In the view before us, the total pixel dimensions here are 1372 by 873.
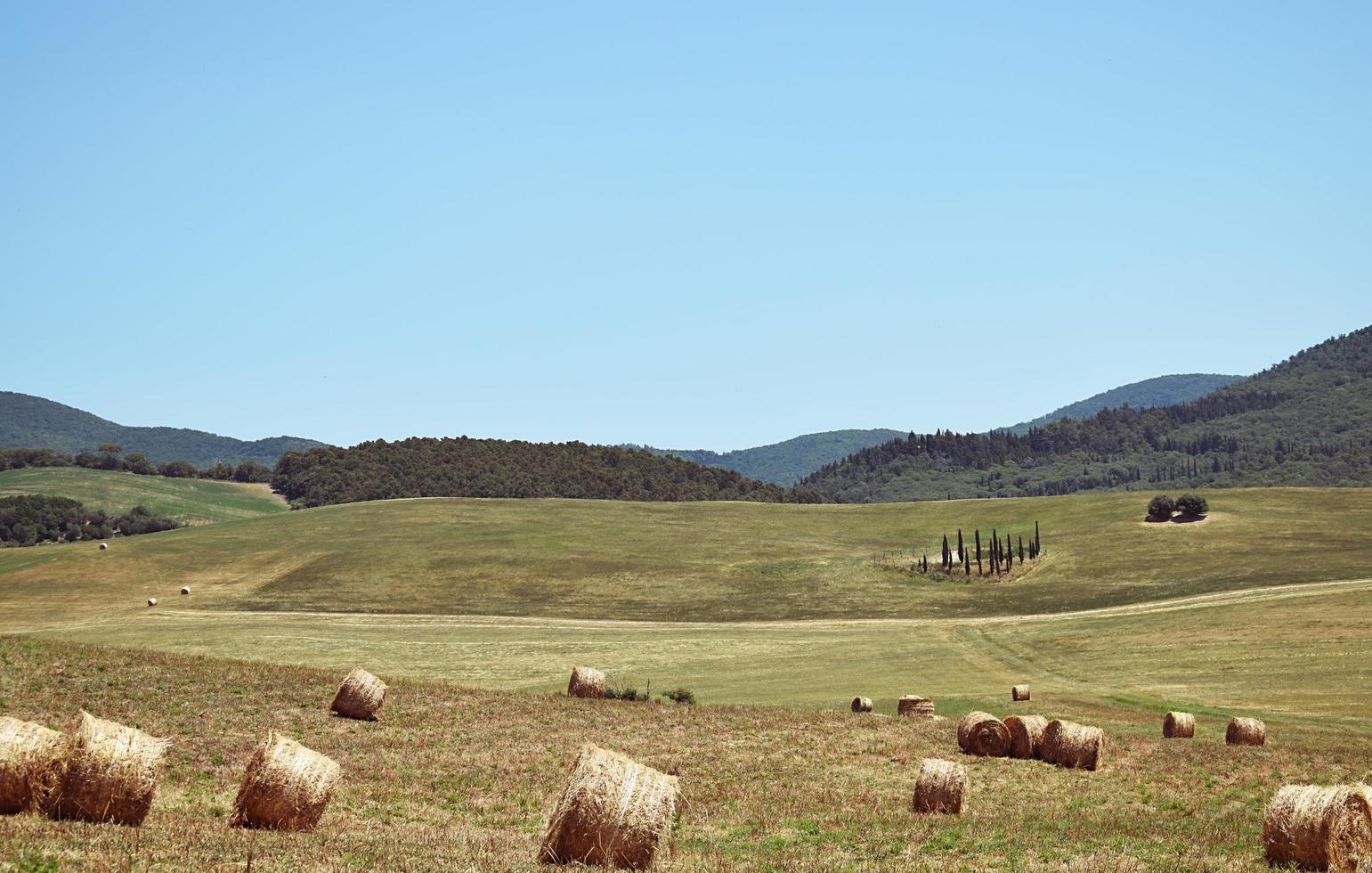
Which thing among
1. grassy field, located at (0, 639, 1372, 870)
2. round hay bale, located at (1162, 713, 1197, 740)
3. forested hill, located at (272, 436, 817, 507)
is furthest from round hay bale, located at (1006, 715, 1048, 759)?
forested hill, located at (272, 436, 817, 507)

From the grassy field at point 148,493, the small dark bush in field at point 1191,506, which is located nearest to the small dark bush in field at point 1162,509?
the small dark bush in field at point 1191,506

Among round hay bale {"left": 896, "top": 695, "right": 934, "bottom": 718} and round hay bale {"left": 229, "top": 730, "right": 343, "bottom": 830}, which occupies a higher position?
round hay bale {"left": 229, "top": 730, "right": 343, "bottom": 830}

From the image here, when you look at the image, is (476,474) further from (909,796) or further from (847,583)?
(909,796)

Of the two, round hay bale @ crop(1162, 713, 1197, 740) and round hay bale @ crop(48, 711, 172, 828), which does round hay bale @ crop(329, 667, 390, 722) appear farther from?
round hay bale @ crop(1162, 713, 1197, 740)

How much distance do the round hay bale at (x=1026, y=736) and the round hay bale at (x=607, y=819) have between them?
15.5 m

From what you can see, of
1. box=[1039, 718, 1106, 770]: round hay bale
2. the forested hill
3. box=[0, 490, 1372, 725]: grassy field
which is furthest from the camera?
the forested hill

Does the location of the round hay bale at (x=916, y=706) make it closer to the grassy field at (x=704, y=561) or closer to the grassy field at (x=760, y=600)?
the grassy field at (x=760, y=600)

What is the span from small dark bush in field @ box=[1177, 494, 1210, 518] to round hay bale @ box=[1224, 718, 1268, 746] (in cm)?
8204

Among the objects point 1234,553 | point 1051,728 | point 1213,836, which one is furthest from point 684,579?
point 1213,836

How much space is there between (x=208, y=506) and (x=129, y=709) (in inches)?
5867

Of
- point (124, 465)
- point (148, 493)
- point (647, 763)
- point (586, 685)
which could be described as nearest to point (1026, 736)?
point (647, 763)

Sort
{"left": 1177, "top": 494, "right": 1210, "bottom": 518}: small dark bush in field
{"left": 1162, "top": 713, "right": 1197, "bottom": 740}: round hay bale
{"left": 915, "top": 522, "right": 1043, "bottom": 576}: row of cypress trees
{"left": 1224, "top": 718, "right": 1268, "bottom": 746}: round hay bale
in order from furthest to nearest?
1. {"left": 1177, "top": 494, "right": 1210, "bottom": 518}: small dark bush in field
2. {"left": 915, "top": 522, "right": 1043, "bottom": 576}: row of cypress trees
3. {"left": 1162, "top": 713, "right": 1197, "bottom": 740}: round hay bale
4. {"left": 1224, "top": 718, "right": 1268, "bottom": 746}: round hay bale

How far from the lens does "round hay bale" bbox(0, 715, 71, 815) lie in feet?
49.2

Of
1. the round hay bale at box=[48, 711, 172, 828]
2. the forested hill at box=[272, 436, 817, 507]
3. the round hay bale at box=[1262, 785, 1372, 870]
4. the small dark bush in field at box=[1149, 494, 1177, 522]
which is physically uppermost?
the forested hill at box=[272, 436, 817, 507]
